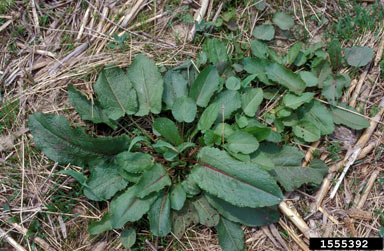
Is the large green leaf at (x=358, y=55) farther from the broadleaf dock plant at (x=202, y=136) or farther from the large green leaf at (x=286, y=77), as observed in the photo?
the large green leaf at (x=286, y=77)

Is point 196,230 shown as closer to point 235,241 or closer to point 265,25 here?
point 235,241

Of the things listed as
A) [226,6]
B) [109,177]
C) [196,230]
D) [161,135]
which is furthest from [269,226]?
[226,6]

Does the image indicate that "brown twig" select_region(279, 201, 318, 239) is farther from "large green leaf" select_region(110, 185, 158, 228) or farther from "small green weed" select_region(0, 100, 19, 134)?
"small green weed" select_region(0, 100, 19, 134)

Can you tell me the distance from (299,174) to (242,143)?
439 mm

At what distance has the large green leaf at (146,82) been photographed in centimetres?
217

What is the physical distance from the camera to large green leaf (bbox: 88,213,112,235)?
6.81ft

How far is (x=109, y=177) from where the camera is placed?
6.85ft

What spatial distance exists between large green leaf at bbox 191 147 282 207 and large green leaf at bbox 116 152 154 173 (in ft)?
A: 0.98

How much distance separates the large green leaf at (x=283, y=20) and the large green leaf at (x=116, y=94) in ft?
3.63

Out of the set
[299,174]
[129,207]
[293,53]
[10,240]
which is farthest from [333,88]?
[10,240]

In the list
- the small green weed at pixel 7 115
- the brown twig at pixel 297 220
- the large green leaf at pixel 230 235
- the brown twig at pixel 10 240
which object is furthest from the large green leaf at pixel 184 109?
the brown twig at pixel 10 240

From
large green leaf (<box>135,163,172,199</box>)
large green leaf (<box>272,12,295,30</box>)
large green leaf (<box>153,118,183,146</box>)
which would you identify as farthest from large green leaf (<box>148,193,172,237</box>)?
large green leaf (<box>272,12,295,30</box>)

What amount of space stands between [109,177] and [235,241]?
0.86m

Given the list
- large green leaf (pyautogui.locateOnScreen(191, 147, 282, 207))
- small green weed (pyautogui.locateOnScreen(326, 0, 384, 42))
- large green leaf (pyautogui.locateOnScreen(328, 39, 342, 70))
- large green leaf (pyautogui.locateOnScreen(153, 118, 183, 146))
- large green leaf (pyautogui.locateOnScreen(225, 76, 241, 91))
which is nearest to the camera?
large green leaf (pyautogui.locateOnScreen(191, 147, 282, 207))
